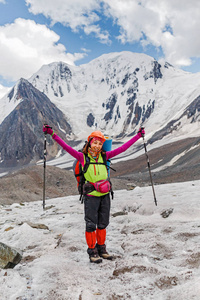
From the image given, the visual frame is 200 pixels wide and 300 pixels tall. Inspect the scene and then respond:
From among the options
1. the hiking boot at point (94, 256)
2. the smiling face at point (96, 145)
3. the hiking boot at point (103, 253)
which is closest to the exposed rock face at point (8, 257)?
the hiking boot at point (94, 256)

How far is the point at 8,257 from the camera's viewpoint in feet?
14.5

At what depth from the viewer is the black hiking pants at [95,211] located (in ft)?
16.8

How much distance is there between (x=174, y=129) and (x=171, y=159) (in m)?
59.7

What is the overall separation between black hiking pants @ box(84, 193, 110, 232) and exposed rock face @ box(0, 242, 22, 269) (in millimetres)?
1518

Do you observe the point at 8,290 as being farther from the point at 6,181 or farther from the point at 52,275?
the point at 6,181

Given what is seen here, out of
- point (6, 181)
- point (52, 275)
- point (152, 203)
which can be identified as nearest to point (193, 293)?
point (52, 275)

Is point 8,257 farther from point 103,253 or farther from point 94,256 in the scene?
point 103,253

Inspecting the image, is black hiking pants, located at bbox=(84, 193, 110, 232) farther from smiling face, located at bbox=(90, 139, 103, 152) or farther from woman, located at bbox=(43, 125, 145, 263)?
smiling face, located at bbox=(90, 139, 103, 152)

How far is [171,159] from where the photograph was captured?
58.4 m

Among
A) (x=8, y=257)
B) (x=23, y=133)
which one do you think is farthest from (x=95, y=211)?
(x=23, y=133)

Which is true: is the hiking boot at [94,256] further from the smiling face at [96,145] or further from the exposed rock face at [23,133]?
the exposed rock face at [23,133]

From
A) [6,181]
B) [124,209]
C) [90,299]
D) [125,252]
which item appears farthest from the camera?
[6,181]

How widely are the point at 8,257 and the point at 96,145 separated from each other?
2889mm

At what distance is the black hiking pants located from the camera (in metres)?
5.12
